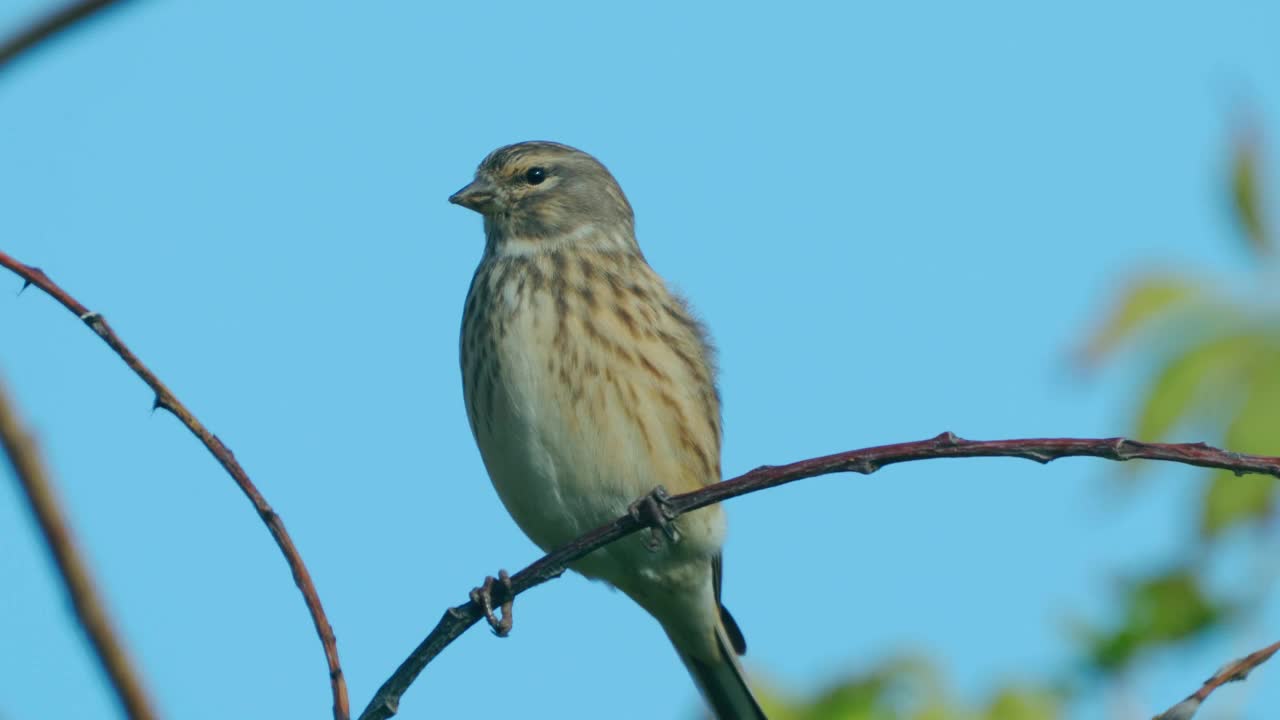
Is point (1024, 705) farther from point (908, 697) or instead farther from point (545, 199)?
point (545, 199)

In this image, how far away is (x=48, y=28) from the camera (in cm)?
112

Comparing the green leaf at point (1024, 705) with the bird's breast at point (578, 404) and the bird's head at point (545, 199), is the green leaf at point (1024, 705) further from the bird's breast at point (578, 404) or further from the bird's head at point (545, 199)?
the bird's head at point (545, 199)

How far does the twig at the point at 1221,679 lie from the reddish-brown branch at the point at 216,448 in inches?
49.7

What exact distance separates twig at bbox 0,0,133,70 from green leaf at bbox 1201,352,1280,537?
3.21m

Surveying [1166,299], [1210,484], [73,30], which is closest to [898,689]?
[1210,484]

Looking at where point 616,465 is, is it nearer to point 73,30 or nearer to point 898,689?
point 898,689

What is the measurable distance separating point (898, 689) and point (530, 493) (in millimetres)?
2795

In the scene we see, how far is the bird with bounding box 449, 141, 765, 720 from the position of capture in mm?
5668

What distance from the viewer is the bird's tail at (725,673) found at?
6.13m

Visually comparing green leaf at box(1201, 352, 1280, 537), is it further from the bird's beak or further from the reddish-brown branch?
the bird's beak

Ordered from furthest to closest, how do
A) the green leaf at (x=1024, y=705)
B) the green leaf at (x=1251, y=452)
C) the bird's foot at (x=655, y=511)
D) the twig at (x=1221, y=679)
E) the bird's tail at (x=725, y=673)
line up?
the bird's tail at (x=725, y=673) → the green leaf at (x=1251, y=452) → the bird's foot at (x=655, y=511) → the green leaf at (x=1024, y=705) → the twig at (x=1221, y=679)

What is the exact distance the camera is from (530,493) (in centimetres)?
575

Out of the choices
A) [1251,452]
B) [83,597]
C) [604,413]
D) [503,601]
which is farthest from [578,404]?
[83,597]

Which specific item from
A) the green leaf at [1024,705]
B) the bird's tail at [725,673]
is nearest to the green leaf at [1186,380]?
the green leaf at [1024,705]
